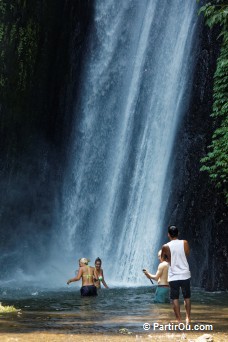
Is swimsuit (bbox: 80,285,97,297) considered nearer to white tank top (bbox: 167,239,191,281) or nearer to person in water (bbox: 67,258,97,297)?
person in water (bbox: 67,258,97,297)

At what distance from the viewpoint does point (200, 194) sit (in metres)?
19.1

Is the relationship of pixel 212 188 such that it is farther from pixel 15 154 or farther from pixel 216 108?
pixel 15 154

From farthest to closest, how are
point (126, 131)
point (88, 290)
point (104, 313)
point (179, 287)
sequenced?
point (126, 131)
point (88, 290)
point (104, 313)
point (179, 287)

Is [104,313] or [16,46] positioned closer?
[104,313]

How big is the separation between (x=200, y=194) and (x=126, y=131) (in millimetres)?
6974

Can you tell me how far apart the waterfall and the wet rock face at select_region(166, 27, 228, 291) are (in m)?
0.76

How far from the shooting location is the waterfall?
2197 centimetres

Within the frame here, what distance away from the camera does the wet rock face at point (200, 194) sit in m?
17.4

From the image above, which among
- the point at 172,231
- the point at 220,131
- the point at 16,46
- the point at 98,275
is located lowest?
the point at 98,275

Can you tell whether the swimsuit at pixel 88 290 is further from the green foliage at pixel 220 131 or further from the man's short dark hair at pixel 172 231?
the man's short dark hair at pixel 172 231

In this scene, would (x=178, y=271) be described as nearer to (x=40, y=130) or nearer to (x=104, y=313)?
(x=104, y=313)

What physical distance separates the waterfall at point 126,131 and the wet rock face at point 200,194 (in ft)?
2.48

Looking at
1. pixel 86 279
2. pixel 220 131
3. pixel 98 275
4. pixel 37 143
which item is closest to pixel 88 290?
pixel 86 279

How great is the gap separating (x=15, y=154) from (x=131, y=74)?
7.08 meters
